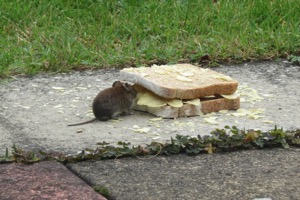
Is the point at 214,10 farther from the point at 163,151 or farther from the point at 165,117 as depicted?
the point at 163,151

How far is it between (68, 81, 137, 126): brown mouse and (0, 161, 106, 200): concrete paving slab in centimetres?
79

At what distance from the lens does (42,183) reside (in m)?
3.97

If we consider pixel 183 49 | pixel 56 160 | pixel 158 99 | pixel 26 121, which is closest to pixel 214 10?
pixel 183 49

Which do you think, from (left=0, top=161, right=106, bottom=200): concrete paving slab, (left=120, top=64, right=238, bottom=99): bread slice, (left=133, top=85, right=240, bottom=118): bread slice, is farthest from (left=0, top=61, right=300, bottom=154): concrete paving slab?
(left=0, top=161, right=106, bottom=200): concrete paving slab

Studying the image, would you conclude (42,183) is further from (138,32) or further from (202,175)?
(138,32)

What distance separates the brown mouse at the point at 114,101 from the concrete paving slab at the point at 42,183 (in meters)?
0.79

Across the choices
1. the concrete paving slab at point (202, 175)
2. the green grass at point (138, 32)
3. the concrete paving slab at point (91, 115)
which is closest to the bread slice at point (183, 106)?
the concrete paving slab at point (91, 115)

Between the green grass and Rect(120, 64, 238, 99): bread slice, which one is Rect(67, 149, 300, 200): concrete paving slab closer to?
Rect(120, 64, 238, 99): bread slice

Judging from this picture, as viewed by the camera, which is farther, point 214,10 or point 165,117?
point 214,10

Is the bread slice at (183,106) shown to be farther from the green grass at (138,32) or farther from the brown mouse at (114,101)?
the green grass at (138,32)

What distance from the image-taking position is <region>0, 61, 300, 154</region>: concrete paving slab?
470cm

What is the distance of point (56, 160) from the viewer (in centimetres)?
430

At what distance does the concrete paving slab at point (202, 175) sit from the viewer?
12.8 ft

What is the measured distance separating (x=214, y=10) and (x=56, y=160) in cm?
328
